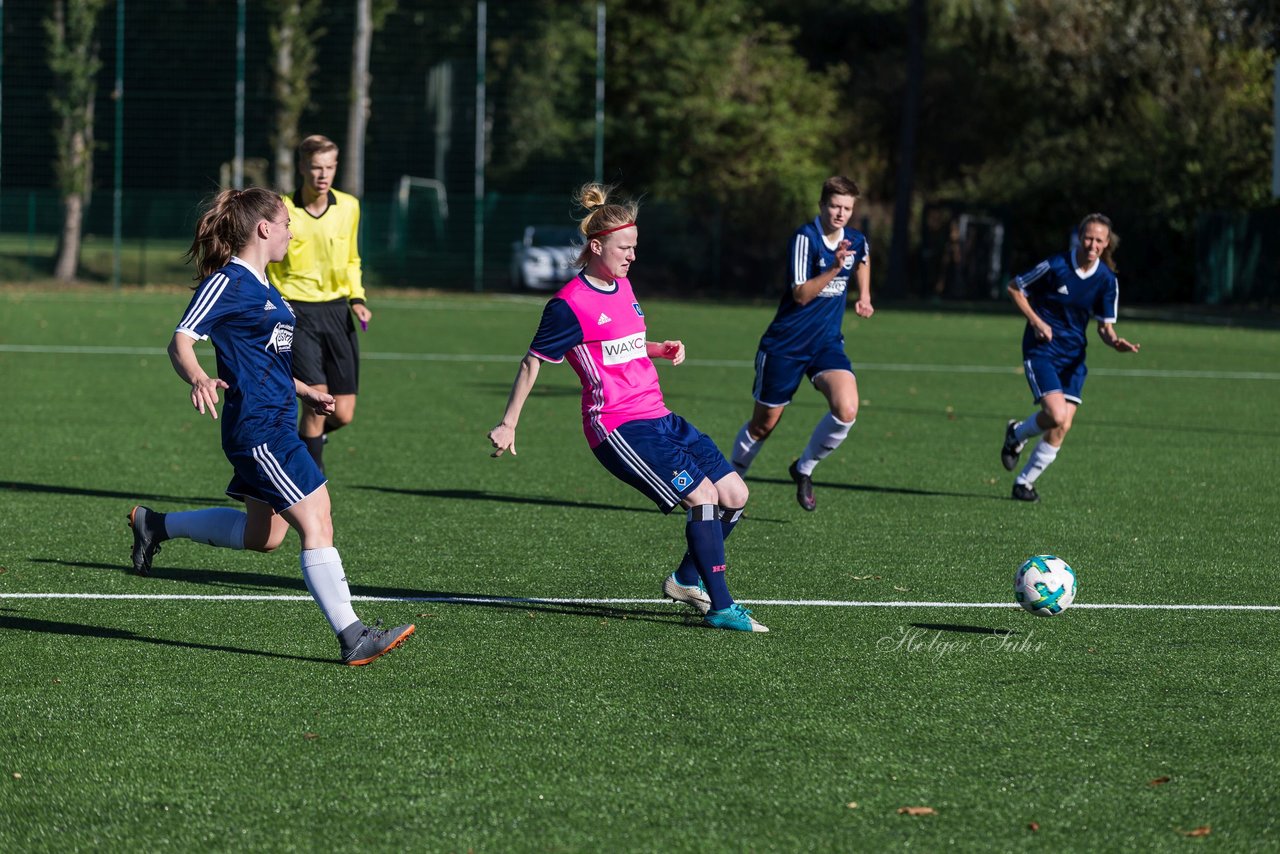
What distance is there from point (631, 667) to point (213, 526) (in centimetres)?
195

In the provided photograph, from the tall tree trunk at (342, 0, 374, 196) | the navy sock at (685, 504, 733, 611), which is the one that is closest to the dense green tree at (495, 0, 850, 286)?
the tall tree trunk at (342, 0, 374, 196)

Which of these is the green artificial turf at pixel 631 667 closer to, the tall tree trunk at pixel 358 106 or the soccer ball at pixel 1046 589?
the soccer ball at pixel 1046 589

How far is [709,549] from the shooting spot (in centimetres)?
654

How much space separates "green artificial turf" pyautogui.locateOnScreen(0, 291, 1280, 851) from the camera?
14.5 ft

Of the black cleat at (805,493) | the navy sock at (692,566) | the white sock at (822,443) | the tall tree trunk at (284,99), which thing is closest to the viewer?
the navy sock at (692,566)

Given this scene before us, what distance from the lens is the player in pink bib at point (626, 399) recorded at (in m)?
6.55

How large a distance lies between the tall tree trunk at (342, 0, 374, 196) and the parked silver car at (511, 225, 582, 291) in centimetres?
513

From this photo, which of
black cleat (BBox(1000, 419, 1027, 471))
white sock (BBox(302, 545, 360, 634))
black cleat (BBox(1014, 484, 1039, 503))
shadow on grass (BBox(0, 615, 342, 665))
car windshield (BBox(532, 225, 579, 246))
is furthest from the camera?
car windshield (BBox(532, 225, 579, 246))

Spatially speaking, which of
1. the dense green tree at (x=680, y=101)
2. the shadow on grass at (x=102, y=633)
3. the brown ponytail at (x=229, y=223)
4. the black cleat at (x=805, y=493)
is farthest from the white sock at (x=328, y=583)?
the dense green tree at (x=680, y=101)

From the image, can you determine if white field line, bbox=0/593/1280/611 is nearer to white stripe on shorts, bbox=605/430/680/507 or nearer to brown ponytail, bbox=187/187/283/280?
white stripe on shorts, bbox=605/430/680/507

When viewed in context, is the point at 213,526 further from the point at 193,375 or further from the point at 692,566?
the point at 692,566

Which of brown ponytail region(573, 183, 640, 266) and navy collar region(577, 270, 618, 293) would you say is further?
navy collar region(577, 270, 618, 293)

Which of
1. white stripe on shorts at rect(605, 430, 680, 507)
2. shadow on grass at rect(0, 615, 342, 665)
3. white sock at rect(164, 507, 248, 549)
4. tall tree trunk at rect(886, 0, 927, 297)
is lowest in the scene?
shadow on grass at rect(0, 615, 342, 665)

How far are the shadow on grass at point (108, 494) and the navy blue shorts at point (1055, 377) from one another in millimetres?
5129
